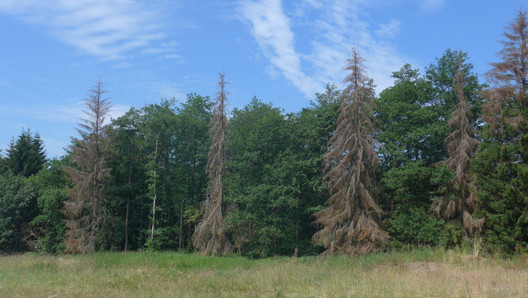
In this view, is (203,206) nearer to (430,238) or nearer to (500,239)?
(430,238)

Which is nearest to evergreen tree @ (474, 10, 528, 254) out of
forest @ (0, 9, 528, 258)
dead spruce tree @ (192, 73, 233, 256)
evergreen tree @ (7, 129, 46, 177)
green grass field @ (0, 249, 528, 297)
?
forest @ (0, 9, 528, 258)

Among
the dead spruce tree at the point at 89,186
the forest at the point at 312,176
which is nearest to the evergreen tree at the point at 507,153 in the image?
the forest at the point at 312,176

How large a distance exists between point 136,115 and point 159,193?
8.92 metres

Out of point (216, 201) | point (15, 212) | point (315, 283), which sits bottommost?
point (315, 283)

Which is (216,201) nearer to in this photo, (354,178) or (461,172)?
(354,178)

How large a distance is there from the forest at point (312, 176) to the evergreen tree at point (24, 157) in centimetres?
215

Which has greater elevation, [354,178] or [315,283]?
[354,178]

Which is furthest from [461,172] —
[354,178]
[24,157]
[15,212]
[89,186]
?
[24,157]

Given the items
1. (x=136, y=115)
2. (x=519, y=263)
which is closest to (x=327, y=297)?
(x=519, y=263)

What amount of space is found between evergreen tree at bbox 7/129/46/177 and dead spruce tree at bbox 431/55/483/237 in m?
47.2

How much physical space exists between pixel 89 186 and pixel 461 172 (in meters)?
30.2

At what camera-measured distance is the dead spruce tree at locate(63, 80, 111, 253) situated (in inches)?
1273

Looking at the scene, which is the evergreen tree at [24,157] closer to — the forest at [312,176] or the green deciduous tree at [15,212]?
the forest at [312,176]

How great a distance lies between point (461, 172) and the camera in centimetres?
2553
